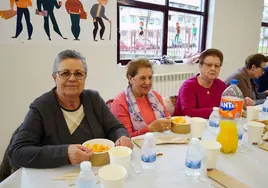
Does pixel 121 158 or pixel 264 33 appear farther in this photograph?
pixel 264 33

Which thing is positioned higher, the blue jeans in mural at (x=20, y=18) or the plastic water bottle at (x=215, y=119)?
the blue jeans in mural at (x=20, y=18)

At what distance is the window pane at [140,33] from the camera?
3115 millimetres

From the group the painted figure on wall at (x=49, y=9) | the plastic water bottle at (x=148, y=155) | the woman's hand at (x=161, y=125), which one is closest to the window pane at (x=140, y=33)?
the painted figure on wall at (x=49, y=9)

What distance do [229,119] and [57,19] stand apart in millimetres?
1895

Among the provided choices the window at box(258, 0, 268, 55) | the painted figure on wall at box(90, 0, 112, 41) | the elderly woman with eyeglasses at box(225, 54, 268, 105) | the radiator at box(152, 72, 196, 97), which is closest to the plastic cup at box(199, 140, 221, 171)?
the elderly woman with eyeglasses at box(225, 54, 268, 105)

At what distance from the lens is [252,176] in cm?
95

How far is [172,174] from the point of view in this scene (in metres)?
0.94

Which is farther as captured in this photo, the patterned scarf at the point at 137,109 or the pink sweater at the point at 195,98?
the pink sweater at the point at 195,98

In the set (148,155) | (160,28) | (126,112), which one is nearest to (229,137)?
(148,155)

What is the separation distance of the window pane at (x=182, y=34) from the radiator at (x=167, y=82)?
406mm

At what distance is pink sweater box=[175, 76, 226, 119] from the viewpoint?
1.88 metres

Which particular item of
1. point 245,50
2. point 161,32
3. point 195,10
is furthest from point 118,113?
point 245,50

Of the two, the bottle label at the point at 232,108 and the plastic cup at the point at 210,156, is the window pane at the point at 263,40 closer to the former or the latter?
the bottle label at the point at 232,108

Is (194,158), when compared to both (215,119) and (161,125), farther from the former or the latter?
(215,119)
